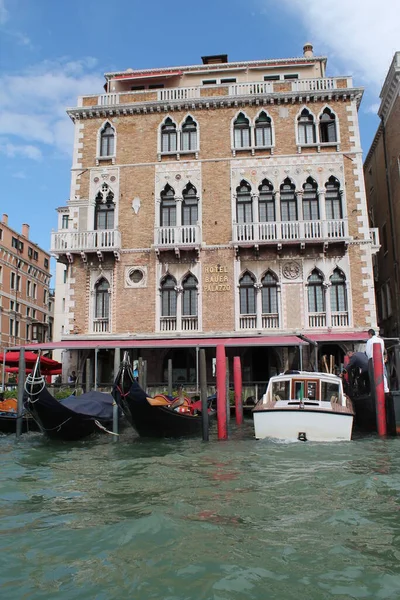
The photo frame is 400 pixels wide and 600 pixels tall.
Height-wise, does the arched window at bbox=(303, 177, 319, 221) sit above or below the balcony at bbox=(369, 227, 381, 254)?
above

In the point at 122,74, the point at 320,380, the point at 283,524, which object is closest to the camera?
the point at 283,524

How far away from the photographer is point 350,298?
1652 centimetres

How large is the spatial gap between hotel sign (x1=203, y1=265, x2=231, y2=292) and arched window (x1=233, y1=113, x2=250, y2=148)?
14.2ft

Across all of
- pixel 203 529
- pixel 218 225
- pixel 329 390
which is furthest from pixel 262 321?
pixel 203 529

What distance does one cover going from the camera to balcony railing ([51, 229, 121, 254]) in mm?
17328

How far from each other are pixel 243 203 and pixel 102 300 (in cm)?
565

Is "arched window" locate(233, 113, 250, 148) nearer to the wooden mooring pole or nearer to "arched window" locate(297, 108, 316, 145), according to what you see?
"arched window" locate(297, 108, 316, 145)

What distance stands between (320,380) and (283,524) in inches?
239

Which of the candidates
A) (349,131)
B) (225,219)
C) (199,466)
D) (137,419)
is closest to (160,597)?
(199,466)

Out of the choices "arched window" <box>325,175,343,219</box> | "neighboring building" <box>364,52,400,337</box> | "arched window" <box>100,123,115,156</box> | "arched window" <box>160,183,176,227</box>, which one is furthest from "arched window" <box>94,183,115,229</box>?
"neighboring building" <box>364,52,400,337</box>

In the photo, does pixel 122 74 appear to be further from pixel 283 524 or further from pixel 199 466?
pixel 283 524

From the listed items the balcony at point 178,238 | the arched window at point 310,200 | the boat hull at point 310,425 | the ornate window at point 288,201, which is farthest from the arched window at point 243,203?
the boat hull at point 310,425

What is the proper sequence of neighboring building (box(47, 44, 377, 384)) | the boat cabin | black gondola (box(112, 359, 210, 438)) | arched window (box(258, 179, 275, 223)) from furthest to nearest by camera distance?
1. arched window (box(258, 179, 275, 223))
2. neighboring building (box(47, 44, 377, 384))
3. the boat cabin
4. black gondola (box(112, 359, 210, 438))

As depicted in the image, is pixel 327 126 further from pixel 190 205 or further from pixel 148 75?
pixel 148 75
